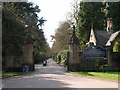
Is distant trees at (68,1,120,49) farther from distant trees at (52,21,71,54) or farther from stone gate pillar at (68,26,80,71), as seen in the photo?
stone gate pillar at (68,26,80,71)

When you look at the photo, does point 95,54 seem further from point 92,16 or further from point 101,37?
point 92,16

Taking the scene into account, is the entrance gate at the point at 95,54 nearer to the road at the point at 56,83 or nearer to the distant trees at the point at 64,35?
the road at the point at 56,83

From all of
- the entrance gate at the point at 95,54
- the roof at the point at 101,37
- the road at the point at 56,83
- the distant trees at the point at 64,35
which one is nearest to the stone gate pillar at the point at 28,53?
the entrance gate at the point at 95,54

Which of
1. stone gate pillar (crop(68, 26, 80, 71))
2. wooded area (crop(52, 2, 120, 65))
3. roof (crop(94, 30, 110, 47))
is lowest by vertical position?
stone gate pillar (crop(68, 26, 80, 71))

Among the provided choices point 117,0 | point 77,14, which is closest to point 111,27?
point 117,0

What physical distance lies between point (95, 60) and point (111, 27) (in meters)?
23.0

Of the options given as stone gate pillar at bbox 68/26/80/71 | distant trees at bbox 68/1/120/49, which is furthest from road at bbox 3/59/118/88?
distant trees at bbox 68/1/120/49

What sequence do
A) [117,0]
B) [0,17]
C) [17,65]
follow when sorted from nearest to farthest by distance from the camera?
1. [0,17]
2. [17,65]
3. [117,0]

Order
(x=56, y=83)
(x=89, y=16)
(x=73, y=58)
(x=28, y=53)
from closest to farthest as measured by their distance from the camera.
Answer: (x=56, y=83)
(x=73, y=58)
(x=28, y=53)
(x=89, y=16)

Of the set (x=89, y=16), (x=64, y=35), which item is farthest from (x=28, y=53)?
(x=64, y=35)

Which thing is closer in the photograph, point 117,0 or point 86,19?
point 117,0

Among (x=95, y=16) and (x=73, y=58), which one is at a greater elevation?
(x=95, y=16)

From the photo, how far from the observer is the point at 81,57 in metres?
28.6

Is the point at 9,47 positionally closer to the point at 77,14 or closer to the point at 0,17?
the point at 0,17
